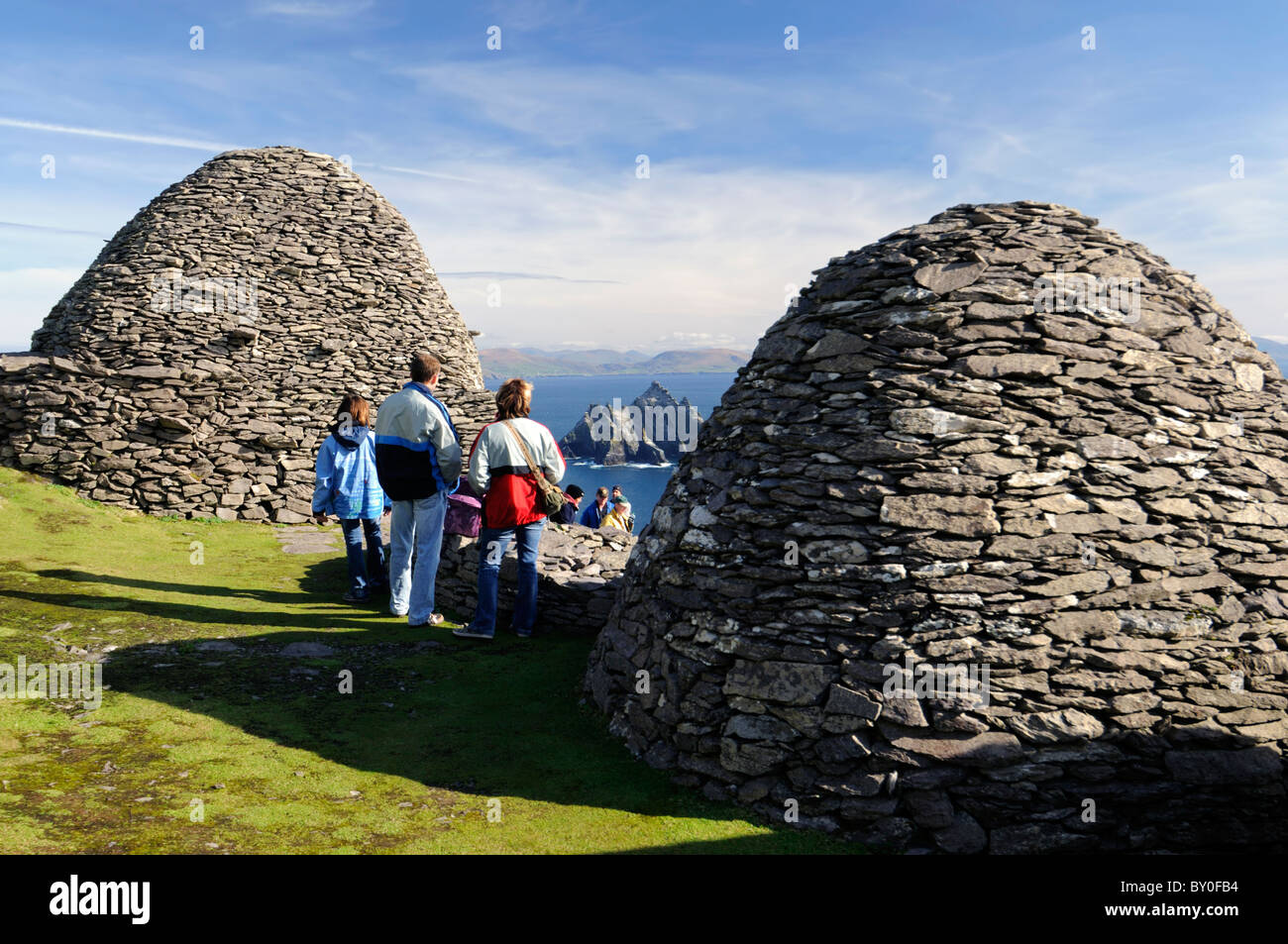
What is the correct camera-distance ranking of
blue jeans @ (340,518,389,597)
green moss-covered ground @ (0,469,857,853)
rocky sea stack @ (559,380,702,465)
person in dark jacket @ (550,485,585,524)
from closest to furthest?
green moss-covered ground @ (0,469,857,853) → blue jeans @ (340,518,389,597) → person in dark jacket @ (550,485,585,524) → rocky sea stack @ (559,380,702,465)

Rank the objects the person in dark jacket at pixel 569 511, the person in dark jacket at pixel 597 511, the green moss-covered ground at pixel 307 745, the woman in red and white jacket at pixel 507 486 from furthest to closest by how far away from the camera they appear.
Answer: the person in dark jacket at pixel 597 511
the person in dark jacket at pixel 569 511
the woman in red and white jacket at pixel 507 486
the green moss-covered ground at pixel 307 745

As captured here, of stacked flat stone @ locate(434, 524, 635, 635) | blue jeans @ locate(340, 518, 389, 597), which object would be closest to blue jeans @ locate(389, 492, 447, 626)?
stacked flat stone @ locate(434, 524, 635, 635)

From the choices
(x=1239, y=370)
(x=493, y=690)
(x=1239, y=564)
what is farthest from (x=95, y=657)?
(x=1239, y=370)

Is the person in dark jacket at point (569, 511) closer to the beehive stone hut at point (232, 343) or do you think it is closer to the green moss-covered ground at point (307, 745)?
the green moss-covered ground at point (307, 745)

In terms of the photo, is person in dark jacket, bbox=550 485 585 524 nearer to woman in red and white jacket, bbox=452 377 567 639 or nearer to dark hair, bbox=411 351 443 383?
woman in red and white jacket, bbox=452 377 567 639

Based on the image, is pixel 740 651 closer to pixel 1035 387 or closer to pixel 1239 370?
pixel 1035 387

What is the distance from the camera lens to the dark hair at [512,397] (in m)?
7.73

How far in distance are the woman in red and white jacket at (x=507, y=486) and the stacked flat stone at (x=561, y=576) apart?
1.43 ft

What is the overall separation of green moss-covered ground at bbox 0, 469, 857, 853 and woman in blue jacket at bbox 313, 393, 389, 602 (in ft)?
1.60

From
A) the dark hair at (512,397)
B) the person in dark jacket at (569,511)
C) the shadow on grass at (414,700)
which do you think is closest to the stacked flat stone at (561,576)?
the shadow on grass at (414,700)

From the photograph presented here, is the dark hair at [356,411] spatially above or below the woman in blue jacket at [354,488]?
above

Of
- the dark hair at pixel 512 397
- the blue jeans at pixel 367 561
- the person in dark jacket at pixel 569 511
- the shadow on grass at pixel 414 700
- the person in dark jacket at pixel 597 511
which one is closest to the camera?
the shadow on grass at pixel 414 700

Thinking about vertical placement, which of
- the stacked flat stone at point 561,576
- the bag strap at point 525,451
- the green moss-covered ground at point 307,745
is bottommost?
the green moss-covered ground at point 307,745

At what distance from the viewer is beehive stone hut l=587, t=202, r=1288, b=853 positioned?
16.3 ft
